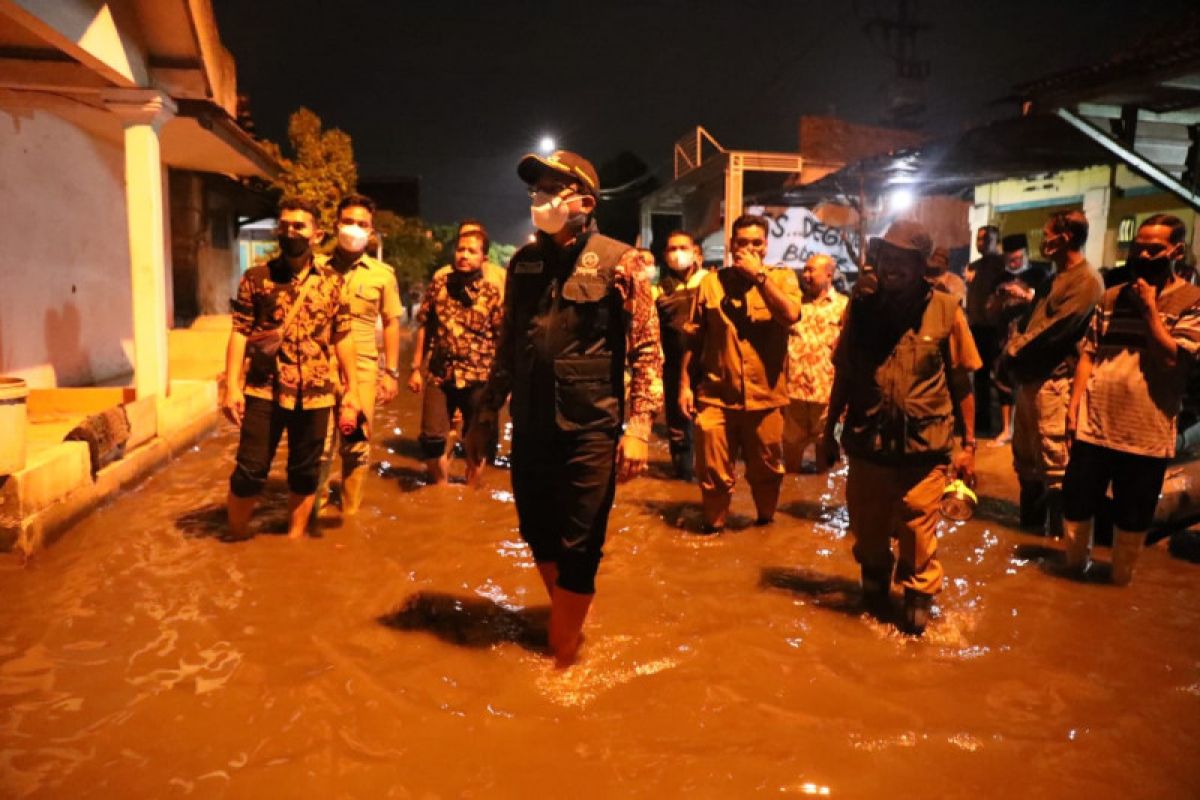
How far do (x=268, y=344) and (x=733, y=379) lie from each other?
2945 mm

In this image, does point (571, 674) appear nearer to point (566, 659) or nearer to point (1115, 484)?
point (566, 659)

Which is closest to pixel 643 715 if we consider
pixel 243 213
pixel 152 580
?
pixel 152 580

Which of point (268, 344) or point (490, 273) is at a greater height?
point (490, 273)

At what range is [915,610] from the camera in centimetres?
410

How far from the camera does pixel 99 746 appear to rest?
2.97m

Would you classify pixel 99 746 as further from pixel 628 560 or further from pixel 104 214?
pixel 104 214

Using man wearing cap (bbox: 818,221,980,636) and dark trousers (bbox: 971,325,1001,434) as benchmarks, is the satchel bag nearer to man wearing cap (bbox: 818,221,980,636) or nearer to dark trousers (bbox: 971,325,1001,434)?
man wearing cap (bbox: 818,221,980,636)

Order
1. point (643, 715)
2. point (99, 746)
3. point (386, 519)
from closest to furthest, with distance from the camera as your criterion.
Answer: point (99, 746)
point (643, 715)
point (386, 519)

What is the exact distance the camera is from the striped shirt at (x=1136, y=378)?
4.45 meters

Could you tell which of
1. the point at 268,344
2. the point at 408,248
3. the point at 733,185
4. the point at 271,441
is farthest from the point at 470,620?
Result: the point at 408,248

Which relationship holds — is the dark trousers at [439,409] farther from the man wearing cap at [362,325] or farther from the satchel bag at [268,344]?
the satchel bag at [268,344]

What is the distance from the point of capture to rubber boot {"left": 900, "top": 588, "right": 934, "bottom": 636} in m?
4.09

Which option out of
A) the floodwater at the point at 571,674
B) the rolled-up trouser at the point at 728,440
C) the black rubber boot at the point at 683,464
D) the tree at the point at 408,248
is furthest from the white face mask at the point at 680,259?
the tree at the point at 408,248

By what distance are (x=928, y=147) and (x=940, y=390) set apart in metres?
10.3
